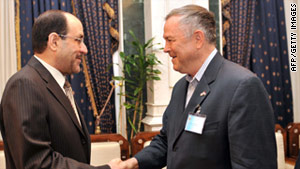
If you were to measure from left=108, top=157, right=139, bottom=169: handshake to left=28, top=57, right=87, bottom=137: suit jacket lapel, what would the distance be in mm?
→ 345

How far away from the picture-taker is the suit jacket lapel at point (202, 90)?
165cm

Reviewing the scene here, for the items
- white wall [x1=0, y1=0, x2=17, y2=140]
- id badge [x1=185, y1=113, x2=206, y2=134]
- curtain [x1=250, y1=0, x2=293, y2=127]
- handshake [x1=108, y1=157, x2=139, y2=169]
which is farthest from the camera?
curtain [x1=250, y1=0, x2=293, y2=127]

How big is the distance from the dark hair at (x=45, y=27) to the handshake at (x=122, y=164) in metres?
0.79

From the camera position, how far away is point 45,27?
172 centimetres

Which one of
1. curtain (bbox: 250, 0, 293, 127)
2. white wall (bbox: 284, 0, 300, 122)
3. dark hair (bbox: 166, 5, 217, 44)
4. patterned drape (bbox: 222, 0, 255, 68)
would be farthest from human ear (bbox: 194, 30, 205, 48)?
white wall (bbox: 284, 0, 300, 122)

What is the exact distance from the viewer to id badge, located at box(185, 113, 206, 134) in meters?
1.56

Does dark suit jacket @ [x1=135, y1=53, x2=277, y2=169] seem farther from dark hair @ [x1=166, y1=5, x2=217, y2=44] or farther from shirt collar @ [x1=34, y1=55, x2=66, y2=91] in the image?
shirt collar @ [x1=34, y1=55, x2=66, y2=91]

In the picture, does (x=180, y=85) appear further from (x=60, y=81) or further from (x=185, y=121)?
(x=60, y=81)

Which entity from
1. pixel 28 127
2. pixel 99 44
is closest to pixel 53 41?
pixel 28 127

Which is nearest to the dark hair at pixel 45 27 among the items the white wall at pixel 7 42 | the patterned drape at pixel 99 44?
the white wall at pixel 7 42

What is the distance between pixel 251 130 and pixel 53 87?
3.37 feet

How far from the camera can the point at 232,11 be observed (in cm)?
468

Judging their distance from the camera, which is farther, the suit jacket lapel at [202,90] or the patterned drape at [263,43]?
the patterned drape at [263,43]

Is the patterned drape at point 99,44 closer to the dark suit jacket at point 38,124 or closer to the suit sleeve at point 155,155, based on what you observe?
the suit sleeve at point 155,155
